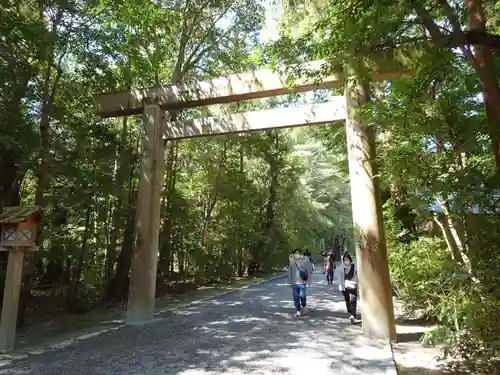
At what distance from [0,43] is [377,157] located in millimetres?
6283

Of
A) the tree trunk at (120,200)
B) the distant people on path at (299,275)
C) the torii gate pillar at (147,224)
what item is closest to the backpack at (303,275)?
the distant people on path at (299,275)

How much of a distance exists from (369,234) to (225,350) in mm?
2813

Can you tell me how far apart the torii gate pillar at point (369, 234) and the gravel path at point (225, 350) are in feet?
1.31

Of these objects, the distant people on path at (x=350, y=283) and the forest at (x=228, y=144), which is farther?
the distant people on path at (x=350, y=283)

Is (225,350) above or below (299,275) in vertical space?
below

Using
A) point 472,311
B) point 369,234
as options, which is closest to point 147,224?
point 369,234

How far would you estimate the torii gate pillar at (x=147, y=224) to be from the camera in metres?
7.20

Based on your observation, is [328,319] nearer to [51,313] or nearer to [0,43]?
[51,313]

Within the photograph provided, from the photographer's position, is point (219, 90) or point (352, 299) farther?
point (219, 90)

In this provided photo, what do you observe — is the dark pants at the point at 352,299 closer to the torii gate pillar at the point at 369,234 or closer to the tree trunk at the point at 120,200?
the torii gate pillar at the point at 369,234

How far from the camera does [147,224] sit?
7.36m

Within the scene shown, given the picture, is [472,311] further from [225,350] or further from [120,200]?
[120,200]

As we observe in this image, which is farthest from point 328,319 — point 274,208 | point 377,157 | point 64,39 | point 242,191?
point 274,208

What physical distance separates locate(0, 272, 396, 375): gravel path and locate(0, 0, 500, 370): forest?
125cm
